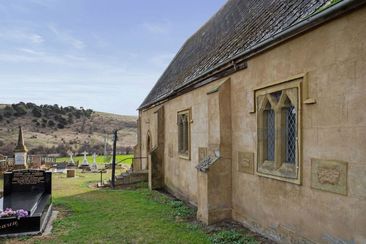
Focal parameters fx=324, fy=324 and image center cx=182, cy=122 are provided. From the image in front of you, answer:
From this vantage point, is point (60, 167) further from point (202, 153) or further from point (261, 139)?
point (261, 139)

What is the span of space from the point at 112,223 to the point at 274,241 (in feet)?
16.8

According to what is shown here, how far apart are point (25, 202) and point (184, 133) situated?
6.93 metres

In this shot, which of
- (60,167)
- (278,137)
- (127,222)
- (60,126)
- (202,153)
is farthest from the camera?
(60,126)

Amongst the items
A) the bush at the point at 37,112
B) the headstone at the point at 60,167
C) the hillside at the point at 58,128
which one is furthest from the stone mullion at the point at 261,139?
the bush at the point at 37,112

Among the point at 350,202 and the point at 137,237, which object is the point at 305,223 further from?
the point at 137,237

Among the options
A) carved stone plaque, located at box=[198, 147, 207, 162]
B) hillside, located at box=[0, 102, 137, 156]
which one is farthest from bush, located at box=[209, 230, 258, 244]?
hillside, located at box=[0, 102, 137, 156]

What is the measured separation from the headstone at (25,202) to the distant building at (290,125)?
197 inches

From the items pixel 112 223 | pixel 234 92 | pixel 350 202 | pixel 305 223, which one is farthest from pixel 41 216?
pixel 350 202

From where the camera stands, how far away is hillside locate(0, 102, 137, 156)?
59.2 meters

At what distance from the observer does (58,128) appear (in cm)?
7125

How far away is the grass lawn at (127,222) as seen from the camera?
8.51 meters

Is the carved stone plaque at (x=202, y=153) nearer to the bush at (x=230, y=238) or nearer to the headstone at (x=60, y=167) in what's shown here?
the bush at (x=230, y=238)

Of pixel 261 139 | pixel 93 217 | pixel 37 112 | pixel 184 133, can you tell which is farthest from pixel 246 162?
pixel 37 112

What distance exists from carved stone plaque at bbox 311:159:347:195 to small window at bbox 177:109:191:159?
7659 millimetres
